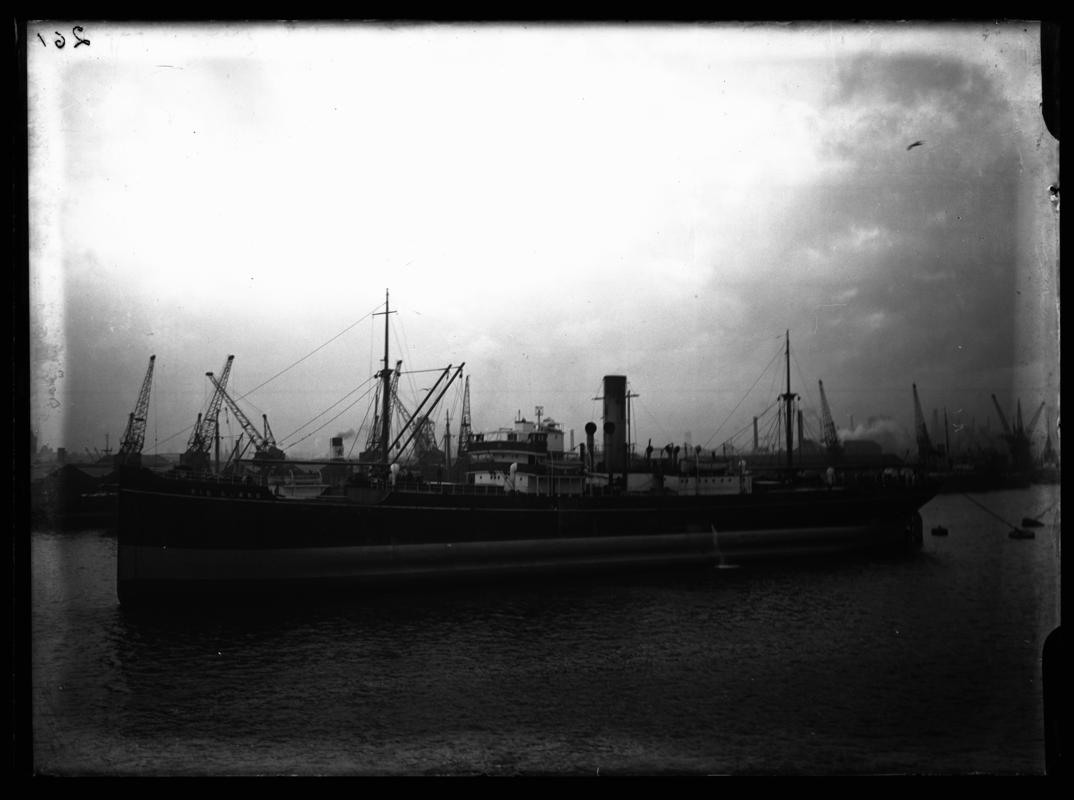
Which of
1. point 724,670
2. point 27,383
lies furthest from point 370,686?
point 27,383

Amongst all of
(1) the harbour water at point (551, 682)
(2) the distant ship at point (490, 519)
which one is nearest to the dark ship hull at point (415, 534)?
(2) the distant ship at point (490, 519)

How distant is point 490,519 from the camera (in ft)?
65.5

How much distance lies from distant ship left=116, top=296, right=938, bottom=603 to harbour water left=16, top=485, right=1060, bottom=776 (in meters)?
1.34

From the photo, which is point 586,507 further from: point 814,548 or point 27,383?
point 27,383

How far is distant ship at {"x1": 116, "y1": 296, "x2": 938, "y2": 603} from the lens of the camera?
55.5 ft

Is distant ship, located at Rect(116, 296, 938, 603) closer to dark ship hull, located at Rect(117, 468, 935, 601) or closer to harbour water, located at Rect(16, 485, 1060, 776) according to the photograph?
dark ship hull, located at Rect(117, 468, 935, 601)

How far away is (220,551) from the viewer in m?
17.1

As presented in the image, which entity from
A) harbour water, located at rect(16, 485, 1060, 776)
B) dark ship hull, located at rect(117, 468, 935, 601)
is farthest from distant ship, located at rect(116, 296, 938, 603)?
harbour water, located at rect(16, 485, 1060, 776)

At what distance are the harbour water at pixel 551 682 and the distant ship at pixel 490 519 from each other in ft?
4.40

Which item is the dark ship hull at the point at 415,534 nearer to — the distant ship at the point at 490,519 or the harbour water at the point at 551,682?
the distant ship at the point at 490,519

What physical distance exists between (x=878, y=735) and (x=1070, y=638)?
614 cm

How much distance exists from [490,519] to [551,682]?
917 centimetres

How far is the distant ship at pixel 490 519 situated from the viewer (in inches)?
666

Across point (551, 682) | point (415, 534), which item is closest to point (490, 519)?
point (415, 534)
